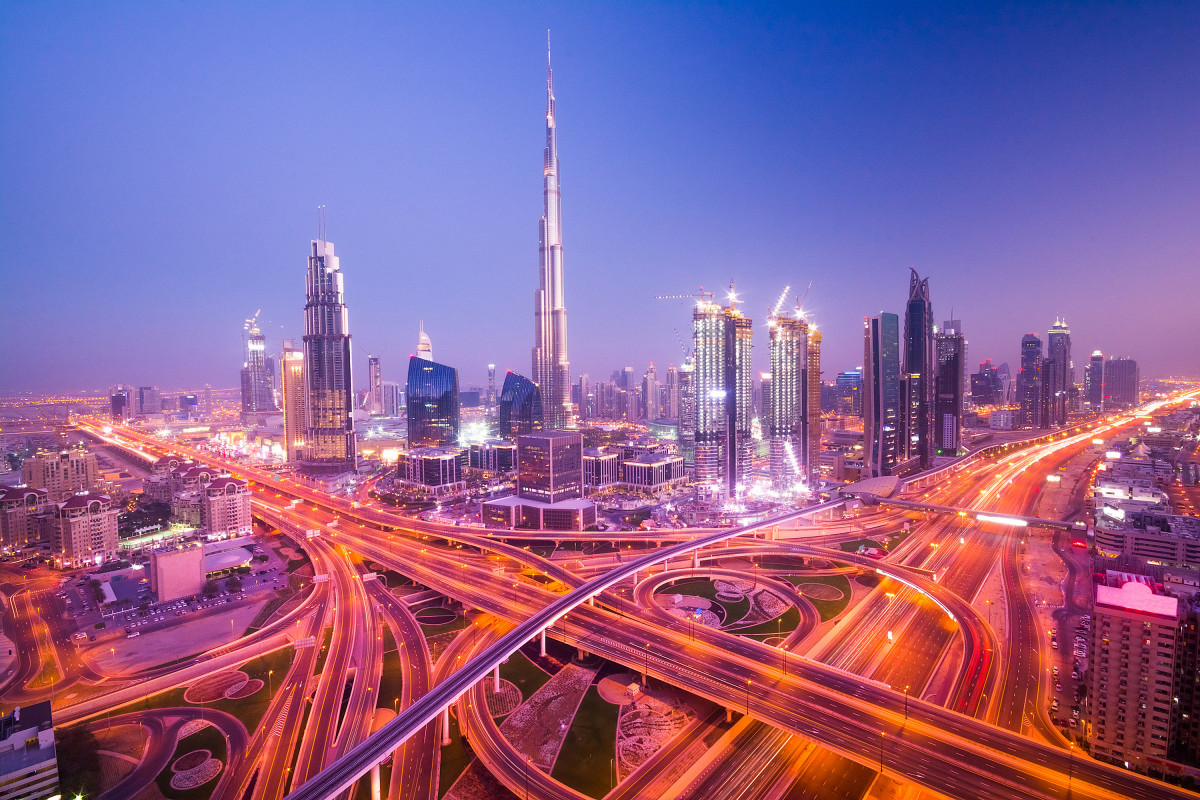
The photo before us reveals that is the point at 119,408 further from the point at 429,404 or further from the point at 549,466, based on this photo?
the point at 549,466

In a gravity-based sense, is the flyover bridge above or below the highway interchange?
above

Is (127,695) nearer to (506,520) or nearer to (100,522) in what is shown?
(100,522)

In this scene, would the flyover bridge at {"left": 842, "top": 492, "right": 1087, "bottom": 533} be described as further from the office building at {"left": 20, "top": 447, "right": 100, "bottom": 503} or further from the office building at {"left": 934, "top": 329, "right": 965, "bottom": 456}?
the office building at {"left": 20, "top": 447, "right": 100, "bottom": 503}

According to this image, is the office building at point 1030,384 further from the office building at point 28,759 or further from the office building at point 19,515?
the office building at point 19,515

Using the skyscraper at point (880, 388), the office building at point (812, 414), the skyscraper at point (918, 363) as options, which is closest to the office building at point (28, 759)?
the office building at point (812, 414)

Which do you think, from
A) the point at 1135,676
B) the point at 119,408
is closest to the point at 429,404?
the point at 119,408

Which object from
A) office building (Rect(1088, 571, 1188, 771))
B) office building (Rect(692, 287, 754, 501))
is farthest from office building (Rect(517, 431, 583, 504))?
office building (Rect(1088, 571, 1188, 771))
